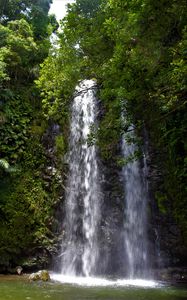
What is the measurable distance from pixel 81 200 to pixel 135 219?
2161 mm

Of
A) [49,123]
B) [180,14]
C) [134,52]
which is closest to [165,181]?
[49,123]

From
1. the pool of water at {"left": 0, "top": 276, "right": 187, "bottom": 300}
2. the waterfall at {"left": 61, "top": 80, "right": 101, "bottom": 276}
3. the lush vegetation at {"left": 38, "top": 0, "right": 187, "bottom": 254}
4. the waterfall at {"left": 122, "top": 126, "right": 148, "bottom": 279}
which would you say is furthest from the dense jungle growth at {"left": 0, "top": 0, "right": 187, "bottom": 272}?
the pool of water at {"left": 0, "top": 276, "right": 187, "bottom": 300}

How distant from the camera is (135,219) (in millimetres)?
14352

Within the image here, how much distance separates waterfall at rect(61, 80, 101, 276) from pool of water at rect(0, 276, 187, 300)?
299cm

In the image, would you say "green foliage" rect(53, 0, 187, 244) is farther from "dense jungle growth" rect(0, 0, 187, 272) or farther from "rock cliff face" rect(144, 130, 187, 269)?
"rock cliff face" rect(144, 130, 187, 269)

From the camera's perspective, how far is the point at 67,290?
920 cm

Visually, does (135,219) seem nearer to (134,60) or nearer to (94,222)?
(94,222)

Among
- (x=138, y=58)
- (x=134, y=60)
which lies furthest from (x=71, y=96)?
(x=138, y=58)

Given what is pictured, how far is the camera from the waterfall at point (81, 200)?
1348 cm

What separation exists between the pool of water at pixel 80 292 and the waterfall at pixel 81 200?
2.99 meters

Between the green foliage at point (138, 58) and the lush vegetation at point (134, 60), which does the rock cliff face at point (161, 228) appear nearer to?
the lush vegetation at point (134, 60)

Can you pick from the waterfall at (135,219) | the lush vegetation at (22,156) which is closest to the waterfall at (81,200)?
the lush vegetation at (22,156)

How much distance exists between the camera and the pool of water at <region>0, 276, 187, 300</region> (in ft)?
26.9

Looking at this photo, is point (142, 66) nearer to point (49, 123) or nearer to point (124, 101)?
point (124, 101)
